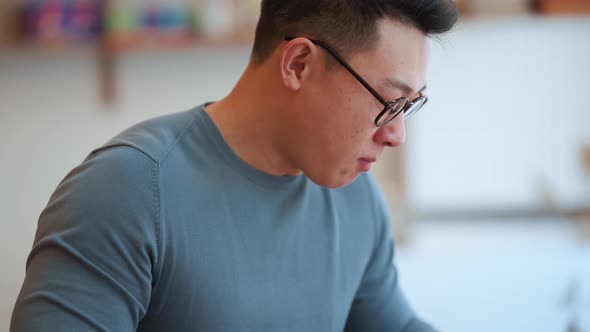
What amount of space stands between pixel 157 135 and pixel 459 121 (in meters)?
2.07


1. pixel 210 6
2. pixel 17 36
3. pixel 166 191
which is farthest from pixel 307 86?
pixel 17 36

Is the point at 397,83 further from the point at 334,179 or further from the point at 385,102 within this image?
the point at 334,179

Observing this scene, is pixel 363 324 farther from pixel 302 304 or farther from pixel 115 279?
pixel 115 279

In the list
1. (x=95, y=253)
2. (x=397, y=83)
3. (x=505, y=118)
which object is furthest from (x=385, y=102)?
(x=505, y=118)

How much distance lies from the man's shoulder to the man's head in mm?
165

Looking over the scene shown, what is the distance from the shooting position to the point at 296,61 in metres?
1.22

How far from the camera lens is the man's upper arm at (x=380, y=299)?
4.85 ft

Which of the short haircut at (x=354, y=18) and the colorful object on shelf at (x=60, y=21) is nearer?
the short haircut at (x=354, y=18)

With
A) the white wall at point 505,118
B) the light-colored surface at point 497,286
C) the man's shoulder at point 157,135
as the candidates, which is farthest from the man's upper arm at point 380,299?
the white wall at point 505,118

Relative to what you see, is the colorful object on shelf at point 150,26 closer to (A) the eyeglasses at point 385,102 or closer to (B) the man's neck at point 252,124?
(B) the man's neck at point 252,124

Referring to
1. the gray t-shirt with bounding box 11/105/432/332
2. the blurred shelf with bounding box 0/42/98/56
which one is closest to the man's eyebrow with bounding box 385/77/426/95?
the gray t-shirt with bounding box 11/105/432/332

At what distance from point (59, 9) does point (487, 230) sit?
2.16 meters

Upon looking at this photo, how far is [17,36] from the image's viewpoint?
315 centimetres

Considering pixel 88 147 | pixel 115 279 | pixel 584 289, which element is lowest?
pixel 584 289
